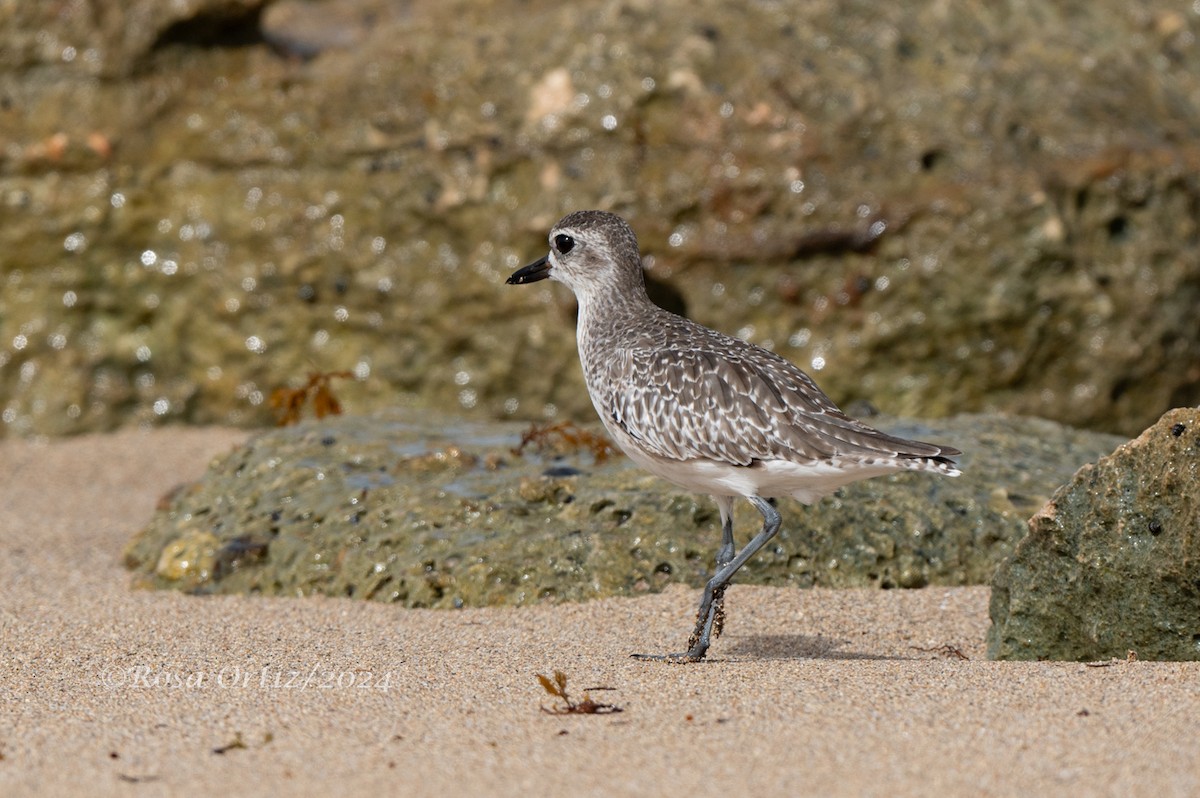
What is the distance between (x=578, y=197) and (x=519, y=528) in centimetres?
371

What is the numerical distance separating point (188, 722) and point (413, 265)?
6.15 meters

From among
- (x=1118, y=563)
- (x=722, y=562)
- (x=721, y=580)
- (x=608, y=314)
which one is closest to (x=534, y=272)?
(x=608, y=314)

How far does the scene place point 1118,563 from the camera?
18.0 feet

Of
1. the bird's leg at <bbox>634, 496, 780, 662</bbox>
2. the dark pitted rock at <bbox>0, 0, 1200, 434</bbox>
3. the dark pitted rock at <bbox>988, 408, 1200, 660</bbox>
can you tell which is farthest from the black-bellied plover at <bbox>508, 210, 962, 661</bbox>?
the dark pitted rock at <bbox>0, 0, 1200, 434</bbox>

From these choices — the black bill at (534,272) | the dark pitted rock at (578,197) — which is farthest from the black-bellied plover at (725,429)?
the dark pitted rock at (578,197)

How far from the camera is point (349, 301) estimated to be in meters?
10.6

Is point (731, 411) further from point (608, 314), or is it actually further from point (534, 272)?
point (534, 272)

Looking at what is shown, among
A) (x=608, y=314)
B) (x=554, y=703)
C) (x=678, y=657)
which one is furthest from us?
(x=608, y=314)

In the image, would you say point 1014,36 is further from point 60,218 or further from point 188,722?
point 188,722

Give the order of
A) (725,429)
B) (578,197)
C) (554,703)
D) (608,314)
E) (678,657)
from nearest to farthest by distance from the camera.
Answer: (554,703) < (678,657) < (725,429) < (608,314) < (578,197)

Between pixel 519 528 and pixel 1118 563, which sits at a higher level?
pixel 1118 563

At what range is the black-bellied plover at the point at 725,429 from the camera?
230 inches

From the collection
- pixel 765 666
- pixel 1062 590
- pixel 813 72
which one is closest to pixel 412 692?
pixel 765 666

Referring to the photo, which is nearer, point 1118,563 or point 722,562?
point 1118,563
